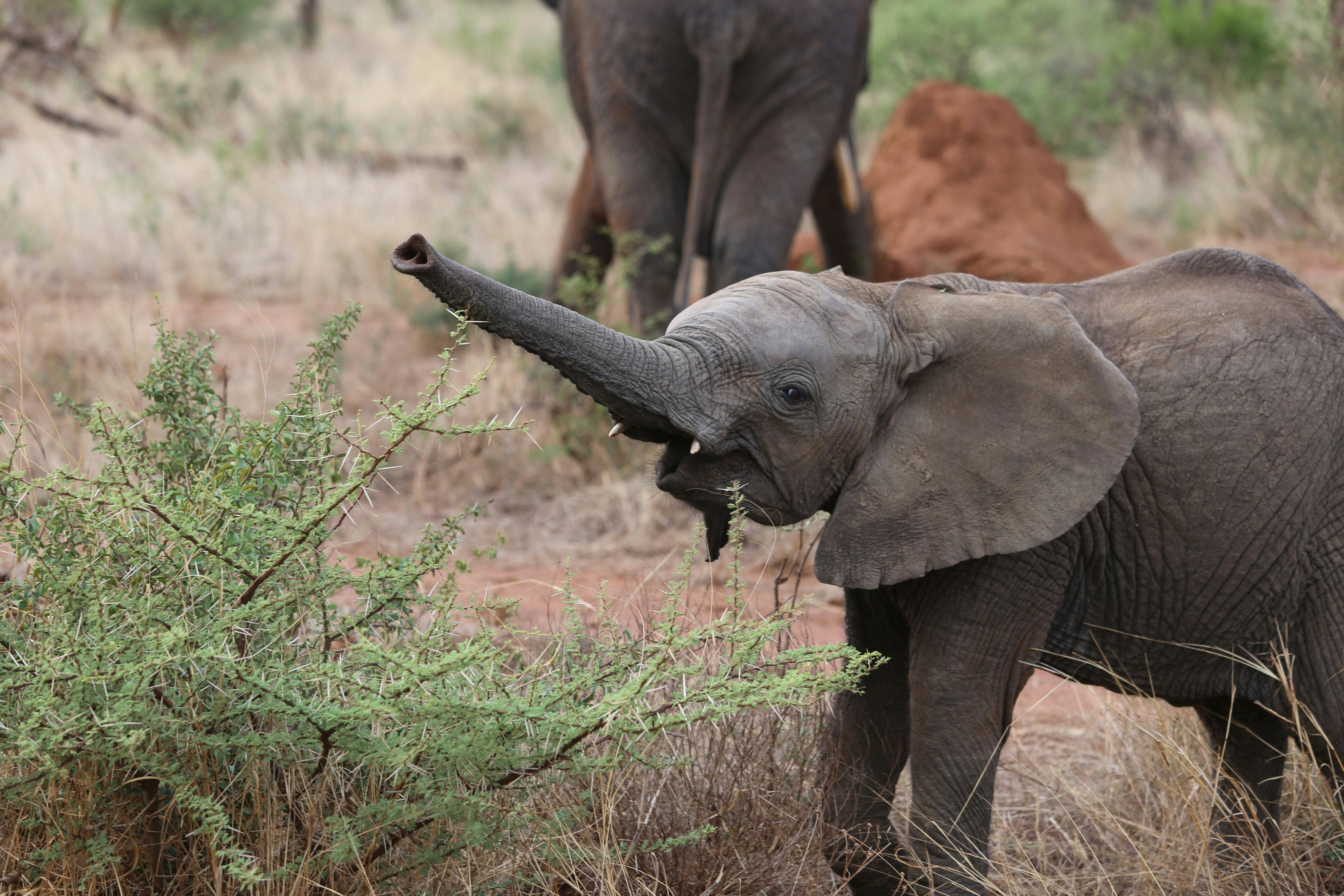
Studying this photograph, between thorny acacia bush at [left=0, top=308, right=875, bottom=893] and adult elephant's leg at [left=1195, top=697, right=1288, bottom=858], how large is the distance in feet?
4.48

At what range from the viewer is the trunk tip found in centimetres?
254

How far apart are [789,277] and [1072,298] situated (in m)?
0.73

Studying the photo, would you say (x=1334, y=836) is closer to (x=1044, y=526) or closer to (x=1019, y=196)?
(x=1044, y=526)

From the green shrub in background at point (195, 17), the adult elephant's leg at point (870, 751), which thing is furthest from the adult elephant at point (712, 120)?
the green shrub in background at point (195, 17)

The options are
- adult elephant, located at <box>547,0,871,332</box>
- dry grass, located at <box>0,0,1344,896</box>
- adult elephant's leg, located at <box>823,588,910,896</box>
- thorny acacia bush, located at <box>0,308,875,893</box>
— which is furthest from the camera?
adult elephant, located at <box>547,0,871,332</box>

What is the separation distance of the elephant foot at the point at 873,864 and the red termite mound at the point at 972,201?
4.96 meters

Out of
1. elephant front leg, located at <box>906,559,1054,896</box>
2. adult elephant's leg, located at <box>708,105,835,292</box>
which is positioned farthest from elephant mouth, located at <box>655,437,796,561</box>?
adult elephant's leg, located at <box>708,105,835,292</box>

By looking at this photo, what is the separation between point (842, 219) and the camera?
7797mm

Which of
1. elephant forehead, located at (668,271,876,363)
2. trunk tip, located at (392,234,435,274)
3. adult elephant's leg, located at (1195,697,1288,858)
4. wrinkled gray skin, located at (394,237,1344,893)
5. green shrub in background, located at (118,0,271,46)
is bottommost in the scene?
adult elephant's leg, located at (1195,697,1288,858)

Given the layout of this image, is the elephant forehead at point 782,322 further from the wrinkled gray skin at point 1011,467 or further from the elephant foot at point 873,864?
the elephant foot at point 873,864

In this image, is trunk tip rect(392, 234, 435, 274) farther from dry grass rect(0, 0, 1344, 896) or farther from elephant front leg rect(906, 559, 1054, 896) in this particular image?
elephant front leg rect(906, 559, 1054, 896)

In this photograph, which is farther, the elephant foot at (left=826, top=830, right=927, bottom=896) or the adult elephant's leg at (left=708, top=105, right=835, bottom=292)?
the adult elephant's leg at (left=708, top=105, right=835, bottom=292)

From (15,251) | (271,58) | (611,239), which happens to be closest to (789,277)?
(611,239)

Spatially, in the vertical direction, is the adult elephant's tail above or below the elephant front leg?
above
